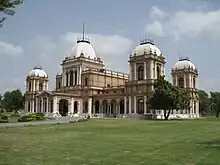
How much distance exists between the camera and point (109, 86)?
85938 millimetres

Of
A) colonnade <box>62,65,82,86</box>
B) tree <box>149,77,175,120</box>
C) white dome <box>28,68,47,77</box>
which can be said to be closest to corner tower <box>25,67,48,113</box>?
white dome <box>28,68,47,77</box>

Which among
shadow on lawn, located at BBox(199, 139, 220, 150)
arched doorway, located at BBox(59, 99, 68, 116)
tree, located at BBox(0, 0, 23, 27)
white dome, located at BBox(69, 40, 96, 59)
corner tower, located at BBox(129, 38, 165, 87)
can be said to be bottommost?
shadow on lawn, located at BBox(199, 139, 220, 150)

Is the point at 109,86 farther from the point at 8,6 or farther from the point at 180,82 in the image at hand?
the point at 8,6

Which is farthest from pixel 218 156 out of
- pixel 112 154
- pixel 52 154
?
pixel 52 154

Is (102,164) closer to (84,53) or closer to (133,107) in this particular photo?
(133,107)

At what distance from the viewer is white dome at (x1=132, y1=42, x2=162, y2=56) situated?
73188mm

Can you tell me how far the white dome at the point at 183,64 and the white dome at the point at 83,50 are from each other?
1013 inches

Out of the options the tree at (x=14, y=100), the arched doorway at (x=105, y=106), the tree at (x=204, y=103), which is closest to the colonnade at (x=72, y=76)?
the arched doorway at (x=105, y=106)

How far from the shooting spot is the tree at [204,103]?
10888 centimetres

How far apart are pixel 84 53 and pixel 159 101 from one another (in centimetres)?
3898

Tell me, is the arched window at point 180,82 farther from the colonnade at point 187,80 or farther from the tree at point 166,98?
the tree at point 166,98

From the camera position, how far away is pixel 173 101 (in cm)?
5500

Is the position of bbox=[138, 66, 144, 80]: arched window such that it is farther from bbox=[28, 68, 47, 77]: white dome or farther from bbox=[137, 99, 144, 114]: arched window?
bbox=[28, 68, 47, 77]: white dome

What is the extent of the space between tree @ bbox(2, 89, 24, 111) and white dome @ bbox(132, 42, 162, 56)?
201ft
